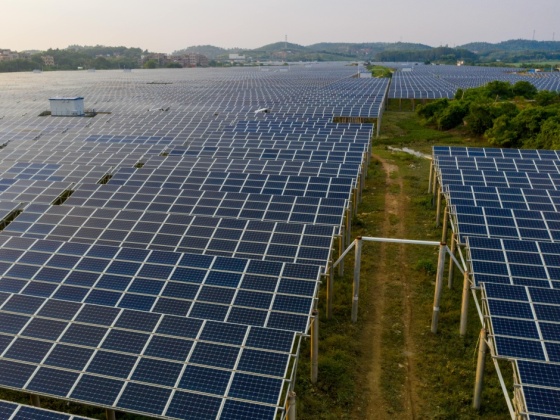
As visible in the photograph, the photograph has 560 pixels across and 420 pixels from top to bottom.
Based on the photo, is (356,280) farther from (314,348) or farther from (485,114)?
(485,114)

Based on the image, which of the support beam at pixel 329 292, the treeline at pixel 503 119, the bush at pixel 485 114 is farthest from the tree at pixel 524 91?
the support beam at pixel 329 292

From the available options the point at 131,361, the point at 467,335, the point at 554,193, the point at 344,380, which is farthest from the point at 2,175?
the point at 554,193

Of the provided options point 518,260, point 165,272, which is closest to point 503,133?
point 518,260

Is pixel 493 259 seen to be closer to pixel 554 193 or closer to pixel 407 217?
pixel 554 193

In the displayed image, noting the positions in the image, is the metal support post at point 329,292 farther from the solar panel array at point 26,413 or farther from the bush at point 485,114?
the bush at point 485,114

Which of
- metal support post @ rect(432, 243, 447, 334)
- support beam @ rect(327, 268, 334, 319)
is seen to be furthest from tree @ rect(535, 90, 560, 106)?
support beam @ rect(327, 268, 334, 319)
